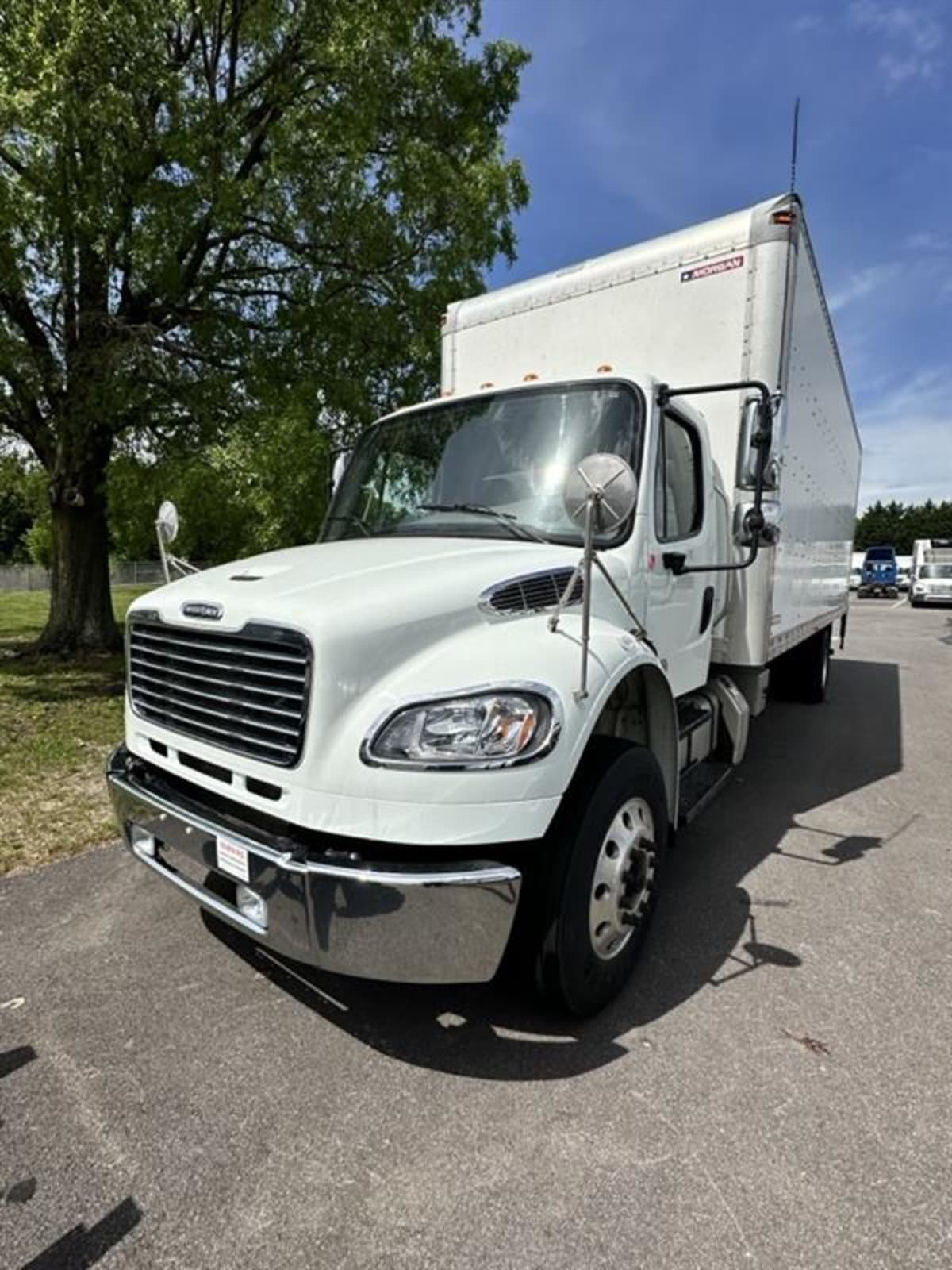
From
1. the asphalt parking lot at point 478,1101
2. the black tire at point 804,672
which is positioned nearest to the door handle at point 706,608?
the asphalt parking lot at point 478,1101

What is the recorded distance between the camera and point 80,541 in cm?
1113

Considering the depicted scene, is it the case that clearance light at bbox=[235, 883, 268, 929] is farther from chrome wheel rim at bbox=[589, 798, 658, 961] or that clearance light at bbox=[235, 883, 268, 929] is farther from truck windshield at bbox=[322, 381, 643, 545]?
truck windshield at bbox=[322, 381, 643, 545]

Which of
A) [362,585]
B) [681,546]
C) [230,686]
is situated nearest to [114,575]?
[681,546]

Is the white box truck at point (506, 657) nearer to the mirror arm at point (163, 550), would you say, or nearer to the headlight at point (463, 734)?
the headlight at point (463, 734)

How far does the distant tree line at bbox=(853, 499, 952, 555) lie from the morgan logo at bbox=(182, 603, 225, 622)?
103537mm

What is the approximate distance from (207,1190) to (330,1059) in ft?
1.94

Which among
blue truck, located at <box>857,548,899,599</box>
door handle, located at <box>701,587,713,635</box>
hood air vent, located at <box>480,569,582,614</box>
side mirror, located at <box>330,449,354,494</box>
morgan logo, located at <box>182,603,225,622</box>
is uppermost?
side mirror, located at <box>330,449,354,494</box>

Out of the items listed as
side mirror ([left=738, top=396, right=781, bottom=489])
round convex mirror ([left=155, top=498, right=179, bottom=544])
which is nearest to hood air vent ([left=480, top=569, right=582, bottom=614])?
side mirror ([left=738, top=396, right=781, bottom=489])

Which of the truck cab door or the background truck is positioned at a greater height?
the truck cab door

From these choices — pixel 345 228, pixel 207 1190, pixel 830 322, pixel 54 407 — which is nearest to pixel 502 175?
pixel 345 228

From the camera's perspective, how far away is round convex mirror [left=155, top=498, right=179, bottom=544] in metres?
3.62

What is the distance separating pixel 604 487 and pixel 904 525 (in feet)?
378

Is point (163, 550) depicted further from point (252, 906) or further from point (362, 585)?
point (252, 906)

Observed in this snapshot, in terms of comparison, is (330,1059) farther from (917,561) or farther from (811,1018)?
(917,561)
